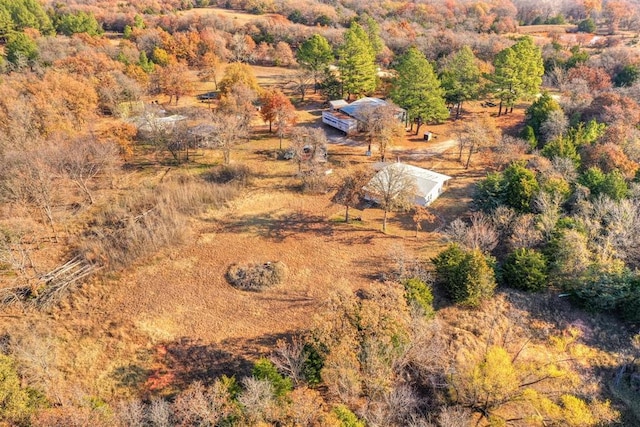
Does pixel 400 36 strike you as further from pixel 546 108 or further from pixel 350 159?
pixel 350 159

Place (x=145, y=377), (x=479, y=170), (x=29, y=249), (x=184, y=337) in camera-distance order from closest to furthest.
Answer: (x=145, y=377), (x=184, y=337), (x=29, y=249), (x=479, y=170)

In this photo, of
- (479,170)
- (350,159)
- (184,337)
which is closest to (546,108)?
(479,170)

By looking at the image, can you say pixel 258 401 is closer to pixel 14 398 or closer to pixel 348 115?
pixel 14 398

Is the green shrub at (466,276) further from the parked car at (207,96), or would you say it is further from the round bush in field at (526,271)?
the parked car at (207,96)

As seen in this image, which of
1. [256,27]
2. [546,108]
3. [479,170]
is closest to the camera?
[479,170]

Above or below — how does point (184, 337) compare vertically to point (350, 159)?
below

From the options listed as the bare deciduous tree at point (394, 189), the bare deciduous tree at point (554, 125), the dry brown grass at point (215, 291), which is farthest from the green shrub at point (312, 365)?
the bare deciduous tree at point (554, 125)

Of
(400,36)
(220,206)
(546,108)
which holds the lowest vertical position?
(220,206)

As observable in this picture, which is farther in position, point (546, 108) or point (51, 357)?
point (546, 108)
